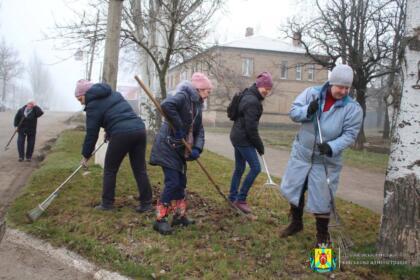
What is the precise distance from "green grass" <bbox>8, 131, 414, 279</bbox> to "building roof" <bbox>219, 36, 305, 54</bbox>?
33.9m

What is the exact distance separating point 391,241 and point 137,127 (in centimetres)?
318

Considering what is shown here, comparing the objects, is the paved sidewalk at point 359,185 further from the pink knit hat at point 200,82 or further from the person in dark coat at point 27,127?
the person in dark coat at point 27,127

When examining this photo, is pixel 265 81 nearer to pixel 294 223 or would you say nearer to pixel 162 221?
pixel 294 223

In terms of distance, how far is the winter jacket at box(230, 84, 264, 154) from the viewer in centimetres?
520

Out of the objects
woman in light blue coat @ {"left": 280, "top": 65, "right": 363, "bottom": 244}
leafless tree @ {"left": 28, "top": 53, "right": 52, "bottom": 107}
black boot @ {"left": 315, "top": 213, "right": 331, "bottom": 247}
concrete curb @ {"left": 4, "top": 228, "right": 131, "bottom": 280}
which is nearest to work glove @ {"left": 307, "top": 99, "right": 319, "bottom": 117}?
woman in light blue coat @ {"left": 280, "top": 65, "right": 363, "bottom": 244}

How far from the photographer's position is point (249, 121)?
17.1ft

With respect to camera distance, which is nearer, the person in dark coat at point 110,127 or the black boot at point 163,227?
the black boot at point 163,227

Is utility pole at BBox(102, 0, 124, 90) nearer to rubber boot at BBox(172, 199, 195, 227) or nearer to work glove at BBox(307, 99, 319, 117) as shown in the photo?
rubber boot at BBox(172, 199, 195, 227)

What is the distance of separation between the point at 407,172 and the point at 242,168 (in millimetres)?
2213

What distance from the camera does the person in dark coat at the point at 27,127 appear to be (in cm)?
978

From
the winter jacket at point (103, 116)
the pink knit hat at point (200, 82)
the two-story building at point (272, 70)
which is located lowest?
the winter jacket at point (103, 116)

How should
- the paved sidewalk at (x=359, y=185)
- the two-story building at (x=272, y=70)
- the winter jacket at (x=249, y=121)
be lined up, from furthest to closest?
the two-story building at (x=272, y=70) < the paved sidewalk at (x=359, y=185) < the winter jacket at (x=249, y=121)

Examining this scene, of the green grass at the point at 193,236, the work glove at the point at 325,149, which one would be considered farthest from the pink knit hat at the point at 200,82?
the green grass at the point at 193,236

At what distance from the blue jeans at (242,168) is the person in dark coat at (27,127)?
20.9 ft
